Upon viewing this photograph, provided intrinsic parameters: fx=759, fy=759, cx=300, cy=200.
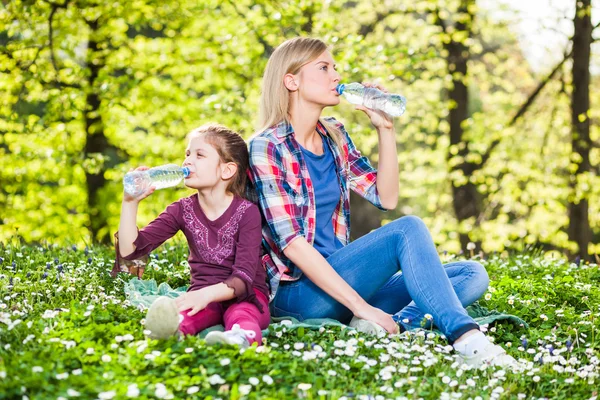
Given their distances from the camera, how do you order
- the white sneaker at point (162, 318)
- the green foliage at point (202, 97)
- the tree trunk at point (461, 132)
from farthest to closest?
the tree trunk at point (461, 132) < the green foliage at point (202, 97) < the white sneaker at point (162, 318)

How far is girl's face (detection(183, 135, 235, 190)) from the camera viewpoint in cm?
419

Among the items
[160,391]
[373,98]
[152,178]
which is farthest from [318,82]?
[160,391]

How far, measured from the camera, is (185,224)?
14.0ft

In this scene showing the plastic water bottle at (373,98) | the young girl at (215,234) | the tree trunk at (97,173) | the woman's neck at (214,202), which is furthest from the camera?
the tree trunk at (97,173)

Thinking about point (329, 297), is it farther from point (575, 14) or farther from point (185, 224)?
point (575, 14)

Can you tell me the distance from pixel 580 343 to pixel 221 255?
2.11 meters

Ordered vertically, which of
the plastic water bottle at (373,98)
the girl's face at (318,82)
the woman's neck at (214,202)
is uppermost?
the girl's face at (318,82)

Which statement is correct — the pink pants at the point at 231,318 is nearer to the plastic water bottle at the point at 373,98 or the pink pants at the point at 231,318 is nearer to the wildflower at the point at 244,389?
the wildflower at the point at 244,389

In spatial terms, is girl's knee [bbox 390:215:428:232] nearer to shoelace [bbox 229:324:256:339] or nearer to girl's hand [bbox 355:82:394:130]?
girl's hand [bbox 355:82:394:130]

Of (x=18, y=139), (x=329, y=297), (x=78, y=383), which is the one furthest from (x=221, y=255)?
(x=18, y=139)

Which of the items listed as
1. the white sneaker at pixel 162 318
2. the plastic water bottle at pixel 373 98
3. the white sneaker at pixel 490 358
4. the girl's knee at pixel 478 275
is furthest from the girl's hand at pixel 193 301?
the girl's knee at pixel 478 275

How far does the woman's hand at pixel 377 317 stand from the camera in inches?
163

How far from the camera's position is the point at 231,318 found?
385cm

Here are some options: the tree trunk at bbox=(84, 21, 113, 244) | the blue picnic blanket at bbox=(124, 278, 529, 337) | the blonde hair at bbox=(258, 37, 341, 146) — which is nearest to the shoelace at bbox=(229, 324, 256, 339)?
the blue picnic blanket at bbox=(124, 278, 529, 337)
